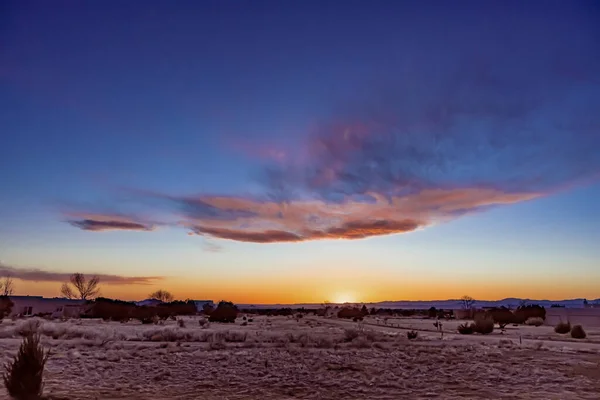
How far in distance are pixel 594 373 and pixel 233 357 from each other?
14.1 metres

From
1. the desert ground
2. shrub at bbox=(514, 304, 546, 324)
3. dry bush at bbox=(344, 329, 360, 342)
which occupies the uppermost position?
shrub at bbox=(514, 304, 546, 324)

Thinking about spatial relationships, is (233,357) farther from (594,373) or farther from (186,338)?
(594,373)

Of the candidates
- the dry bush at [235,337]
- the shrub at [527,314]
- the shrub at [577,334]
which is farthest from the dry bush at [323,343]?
the shrub at [527,314]

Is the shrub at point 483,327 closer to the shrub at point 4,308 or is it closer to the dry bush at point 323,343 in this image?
the dry bush at point 323,343

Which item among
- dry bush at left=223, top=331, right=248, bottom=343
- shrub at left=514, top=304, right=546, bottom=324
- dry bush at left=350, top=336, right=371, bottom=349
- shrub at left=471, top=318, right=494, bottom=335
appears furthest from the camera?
shrub at left=514, top=304, right=546, bottom=324

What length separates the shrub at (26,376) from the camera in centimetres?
1245

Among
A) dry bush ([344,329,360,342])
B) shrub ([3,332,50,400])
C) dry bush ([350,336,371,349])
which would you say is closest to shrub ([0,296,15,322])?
dry bush ([344,329,360,342])

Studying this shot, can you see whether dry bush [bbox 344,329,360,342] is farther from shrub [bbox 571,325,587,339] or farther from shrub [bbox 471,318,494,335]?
shrub [bbox 571,325,587,339]

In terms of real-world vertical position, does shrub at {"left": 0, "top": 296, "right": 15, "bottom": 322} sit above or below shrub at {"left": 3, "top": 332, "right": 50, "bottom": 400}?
above

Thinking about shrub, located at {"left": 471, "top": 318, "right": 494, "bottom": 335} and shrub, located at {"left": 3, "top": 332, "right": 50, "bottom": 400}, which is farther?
shrub, located at {"left": 471, "top": 318, "right": 494, "bottom": 335}

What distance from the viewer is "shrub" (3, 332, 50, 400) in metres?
12.5

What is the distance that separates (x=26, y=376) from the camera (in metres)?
12.7

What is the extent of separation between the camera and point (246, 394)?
47.6ft

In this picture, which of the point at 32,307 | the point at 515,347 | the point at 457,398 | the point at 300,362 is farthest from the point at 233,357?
the point at 32,307
